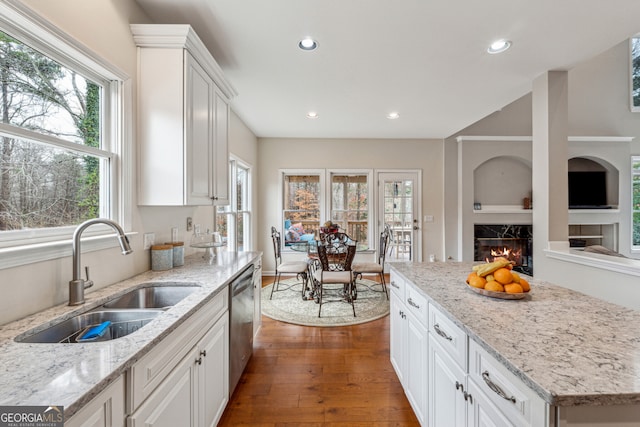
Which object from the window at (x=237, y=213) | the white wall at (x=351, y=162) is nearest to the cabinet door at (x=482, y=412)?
the window at (x=237, y=213)

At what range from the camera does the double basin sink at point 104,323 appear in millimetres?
1080

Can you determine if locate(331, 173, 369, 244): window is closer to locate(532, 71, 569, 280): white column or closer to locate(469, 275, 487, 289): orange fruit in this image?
locate(532, 71, 569, 280): white column

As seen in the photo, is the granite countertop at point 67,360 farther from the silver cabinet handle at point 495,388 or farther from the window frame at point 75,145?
the silver cabinet handle at point 495,388

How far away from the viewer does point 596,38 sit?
224 centimetres

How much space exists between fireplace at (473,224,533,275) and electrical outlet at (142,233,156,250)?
17.5ft

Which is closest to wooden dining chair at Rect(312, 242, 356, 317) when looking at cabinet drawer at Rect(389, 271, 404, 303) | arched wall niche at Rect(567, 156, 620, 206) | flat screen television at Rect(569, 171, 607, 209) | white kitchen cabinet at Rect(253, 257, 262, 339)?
white kitchen cabinet at Rect(253, 257, 262, 339)

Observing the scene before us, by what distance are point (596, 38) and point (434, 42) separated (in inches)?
52.7

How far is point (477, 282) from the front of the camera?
1439 millimetres

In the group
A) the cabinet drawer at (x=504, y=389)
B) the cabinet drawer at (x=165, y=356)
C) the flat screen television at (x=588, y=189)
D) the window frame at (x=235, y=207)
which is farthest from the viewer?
the flat screen television at (x=588, y=189)

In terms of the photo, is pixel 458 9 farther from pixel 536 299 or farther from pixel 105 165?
pixel 105 165

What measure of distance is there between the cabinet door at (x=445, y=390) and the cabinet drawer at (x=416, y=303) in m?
0.12

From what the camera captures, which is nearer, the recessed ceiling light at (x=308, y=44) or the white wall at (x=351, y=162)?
the recessed ceiling light at (x=308, y=44)

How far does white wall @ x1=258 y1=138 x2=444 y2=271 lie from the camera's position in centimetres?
538

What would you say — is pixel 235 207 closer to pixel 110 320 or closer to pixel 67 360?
pixel 110 320
